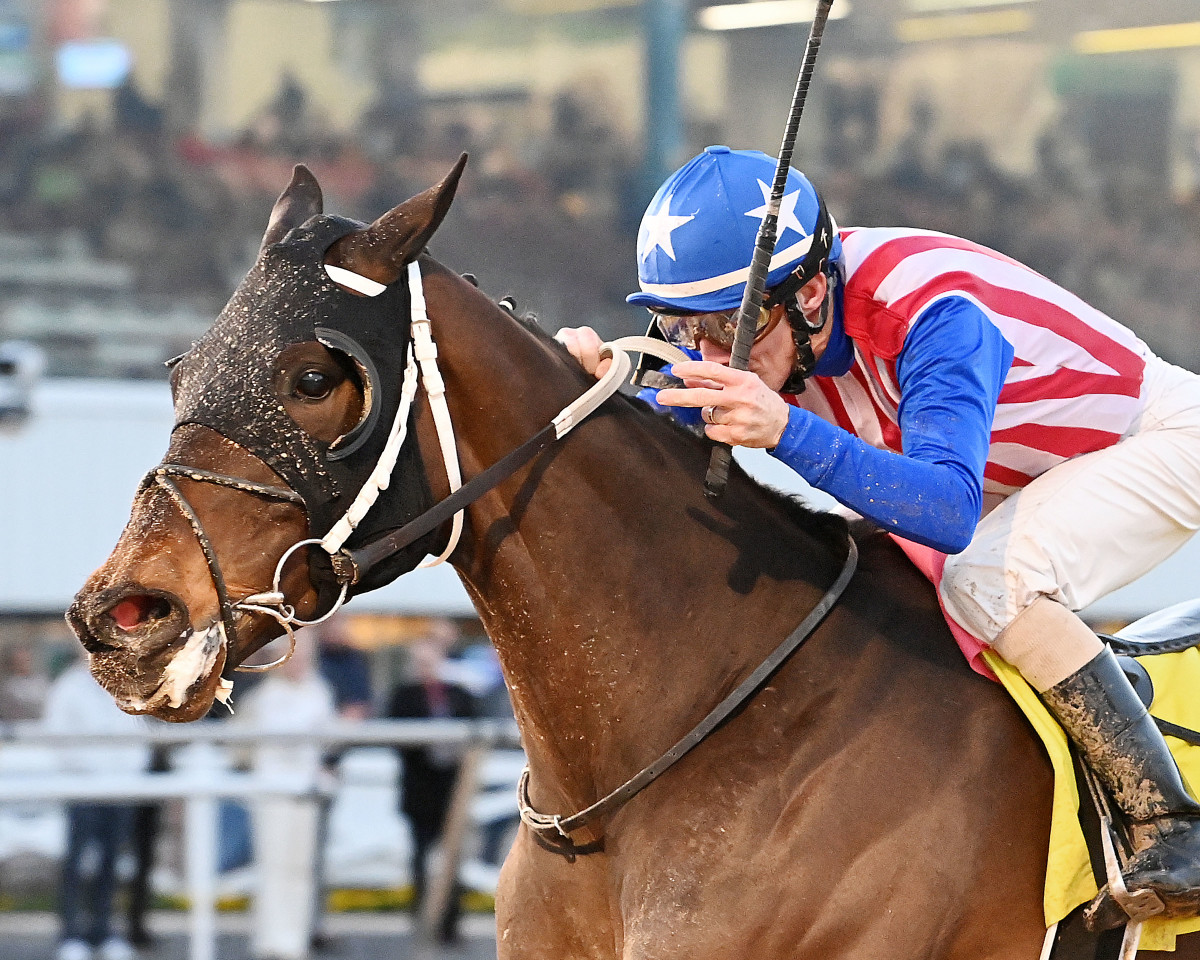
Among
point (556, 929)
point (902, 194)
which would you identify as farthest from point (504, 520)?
point (902, 194)

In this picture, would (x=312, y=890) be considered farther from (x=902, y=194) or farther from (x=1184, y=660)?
(x=902, y=194)

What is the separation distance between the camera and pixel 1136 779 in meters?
2.36

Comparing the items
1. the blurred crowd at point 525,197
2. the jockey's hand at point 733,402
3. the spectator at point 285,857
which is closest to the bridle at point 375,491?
the jockey's hand at point 733,402

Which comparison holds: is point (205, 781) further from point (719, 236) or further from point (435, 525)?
point (719, 236)

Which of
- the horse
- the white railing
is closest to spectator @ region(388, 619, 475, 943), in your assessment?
the white railing

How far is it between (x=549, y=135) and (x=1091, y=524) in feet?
39.9

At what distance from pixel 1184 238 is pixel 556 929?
1368 centimetres

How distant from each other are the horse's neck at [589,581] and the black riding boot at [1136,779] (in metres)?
0.48

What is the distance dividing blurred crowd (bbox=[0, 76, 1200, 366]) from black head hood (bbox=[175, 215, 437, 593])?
400 inches

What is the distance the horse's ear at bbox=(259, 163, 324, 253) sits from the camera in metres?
2.40

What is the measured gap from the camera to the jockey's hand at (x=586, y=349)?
259 centimetres

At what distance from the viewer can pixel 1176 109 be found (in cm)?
1484

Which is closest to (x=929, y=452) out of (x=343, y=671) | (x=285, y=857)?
(x=285, y=857)

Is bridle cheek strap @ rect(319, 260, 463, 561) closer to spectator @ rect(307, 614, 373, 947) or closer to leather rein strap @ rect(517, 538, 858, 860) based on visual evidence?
leather rein strap @ rect(517, 538, 858, 860)
